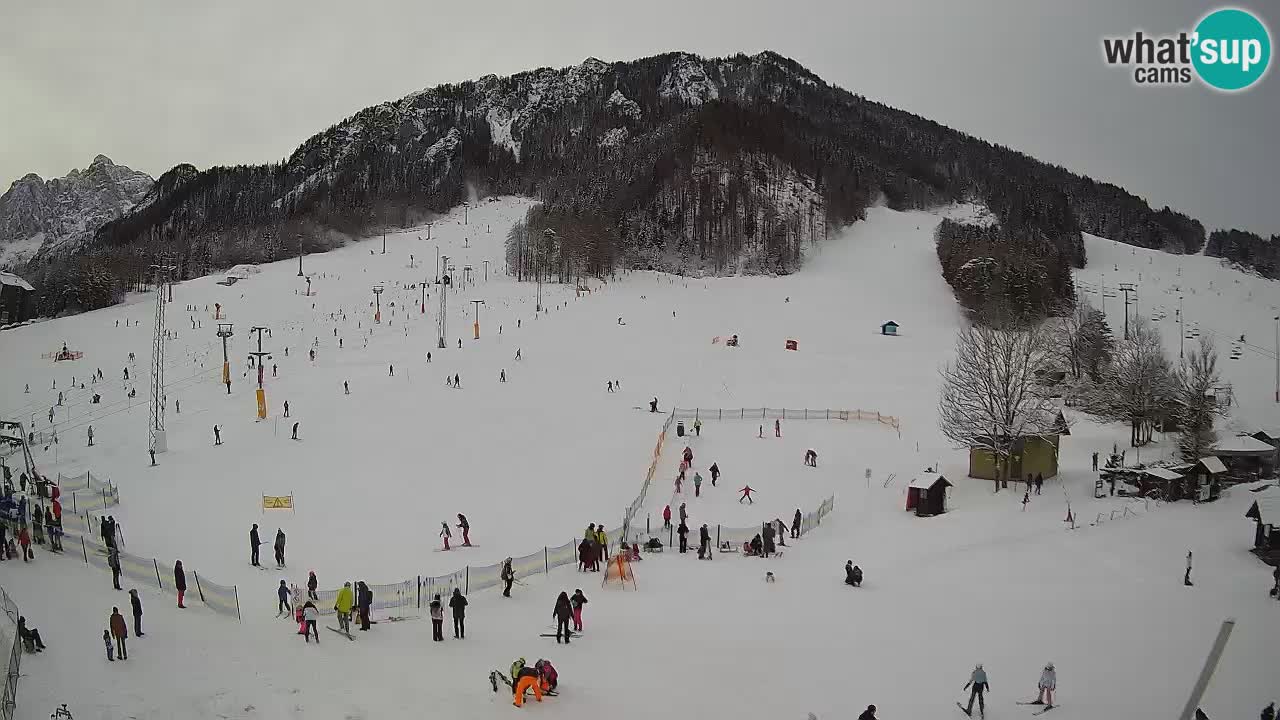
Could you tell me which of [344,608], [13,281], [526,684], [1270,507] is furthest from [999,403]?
[13,281]

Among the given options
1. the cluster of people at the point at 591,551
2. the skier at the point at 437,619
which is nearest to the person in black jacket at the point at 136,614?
the skier at the point at 437,619

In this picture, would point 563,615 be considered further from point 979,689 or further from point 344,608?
point 979,689

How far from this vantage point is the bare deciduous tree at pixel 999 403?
3031 cm

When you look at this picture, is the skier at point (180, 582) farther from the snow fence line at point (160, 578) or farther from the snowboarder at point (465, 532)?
the snowboarder at point (465, 532)

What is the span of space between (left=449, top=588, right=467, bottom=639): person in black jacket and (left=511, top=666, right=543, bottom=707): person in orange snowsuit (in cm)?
296

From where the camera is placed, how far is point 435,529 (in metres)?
24.9

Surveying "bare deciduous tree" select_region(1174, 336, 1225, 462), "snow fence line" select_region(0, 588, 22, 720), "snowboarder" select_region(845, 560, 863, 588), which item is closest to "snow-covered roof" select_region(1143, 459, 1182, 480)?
"bare deciduous tree" select_region(1174, 336, 1225, 462)

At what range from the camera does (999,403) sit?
31281mm

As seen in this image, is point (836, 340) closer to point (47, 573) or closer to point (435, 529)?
point (435, 529)

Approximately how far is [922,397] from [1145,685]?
37862 mm

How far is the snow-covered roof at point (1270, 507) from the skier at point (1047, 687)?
9.50 meters

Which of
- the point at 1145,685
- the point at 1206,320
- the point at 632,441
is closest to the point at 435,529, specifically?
the point at 632,441

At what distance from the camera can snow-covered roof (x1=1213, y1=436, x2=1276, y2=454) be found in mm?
30688

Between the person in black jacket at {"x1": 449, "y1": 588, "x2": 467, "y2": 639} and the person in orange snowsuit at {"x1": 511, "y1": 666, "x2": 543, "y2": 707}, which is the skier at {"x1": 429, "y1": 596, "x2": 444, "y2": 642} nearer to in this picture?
the person in black jacket at {"x1": 449, "y1": 588, "x2": 467, "y2": 639}
